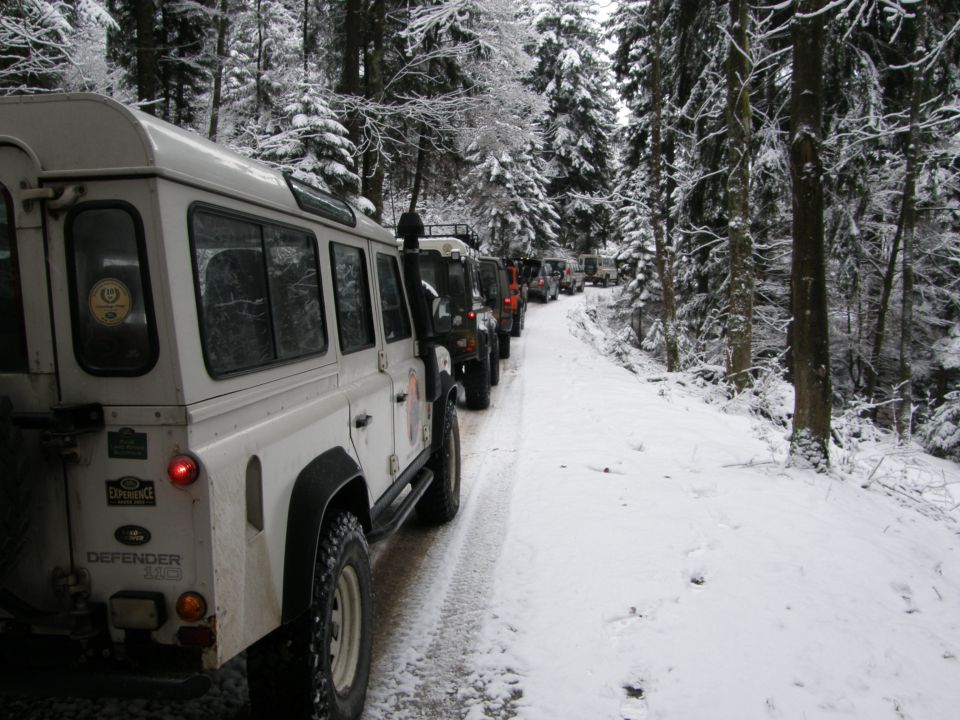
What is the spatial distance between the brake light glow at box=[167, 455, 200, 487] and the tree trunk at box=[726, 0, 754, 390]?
A: 34.1 ft

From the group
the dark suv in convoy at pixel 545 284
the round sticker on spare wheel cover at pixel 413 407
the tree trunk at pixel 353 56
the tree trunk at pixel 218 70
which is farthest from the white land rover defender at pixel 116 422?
the dark suv in convoy at pixel 545 284

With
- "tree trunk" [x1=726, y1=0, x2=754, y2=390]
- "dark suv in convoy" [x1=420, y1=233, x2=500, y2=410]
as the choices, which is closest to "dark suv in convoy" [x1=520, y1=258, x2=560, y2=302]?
"tree trunk" [x1=726, y1=0, x2=754, y2=390]

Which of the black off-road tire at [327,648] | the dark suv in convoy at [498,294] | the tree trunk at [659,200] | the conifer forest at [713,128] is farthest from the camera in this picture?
the dark suv in convoy at [498,294]

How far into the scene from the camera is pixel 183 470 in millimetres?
1969

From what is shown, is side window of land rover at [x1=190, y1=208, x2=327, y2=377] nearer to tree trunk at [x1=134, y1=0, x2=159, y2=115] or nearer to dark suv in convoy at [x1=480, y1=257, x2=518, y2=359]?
tree trunk at [x1=134, y1=0, x2=159, y2=115]

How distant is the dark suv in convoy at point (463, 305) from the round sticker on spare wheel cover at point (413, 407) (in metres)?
4.41

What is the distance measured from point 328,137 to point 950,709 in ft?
39.5

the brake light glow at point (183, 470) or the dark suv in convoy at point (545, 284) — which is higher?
the dark suv in convoy at point (545, 284)

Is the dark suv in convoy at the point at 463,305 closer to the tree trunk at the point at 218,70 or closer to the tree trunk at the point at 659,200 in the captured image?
the tree trunk at the point at 659,200

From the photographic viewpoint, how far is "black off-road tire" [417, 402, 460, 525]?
17.1 ft

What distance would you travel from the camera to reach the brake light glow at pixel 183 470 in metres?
1.97

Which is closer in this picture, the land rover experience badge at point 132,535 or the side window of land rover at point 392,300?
the land rover experience badge at point 132,535

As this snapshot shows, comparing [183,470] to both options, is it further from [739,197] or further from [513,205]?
[513,205]

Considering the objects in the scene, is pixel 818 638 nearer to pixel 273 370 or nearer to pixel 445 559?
pixel 445 559
